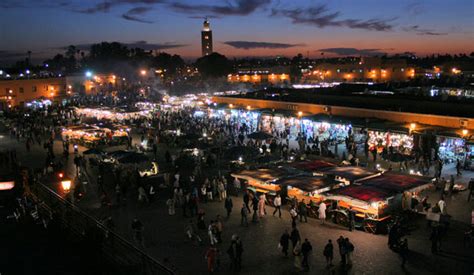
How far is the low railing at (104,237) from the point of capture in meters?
9.20

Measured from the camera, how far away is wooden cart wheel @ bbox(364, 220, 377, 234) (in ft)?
43.4

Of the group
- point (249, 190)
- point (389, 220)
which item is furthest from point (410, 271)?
point (249, 190)

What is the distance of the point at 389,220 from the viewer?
13.6 metres

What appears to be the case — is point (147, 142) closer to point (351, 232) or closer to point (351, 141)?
point (351, 141)

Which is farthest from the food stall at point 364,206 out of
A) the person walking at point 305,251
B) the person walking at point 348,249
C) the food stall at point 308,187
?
the person walking at point 305,251

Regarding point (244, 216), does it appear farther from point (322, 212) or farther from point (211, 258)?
point (211, 258)

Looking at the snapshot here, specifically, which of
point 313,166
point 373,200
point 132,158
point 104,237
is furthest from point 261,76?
point 104,237

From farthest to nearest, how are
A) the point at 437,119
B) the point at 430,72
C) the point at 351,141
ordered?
the point at 430,72 < the point at 351,141 < the point at 437,119

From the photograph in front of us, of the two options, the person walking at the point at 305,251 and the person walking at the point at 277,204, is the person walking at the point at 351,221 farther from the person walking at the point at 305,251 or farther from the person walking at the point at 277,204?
the person walking at the point at 305,251

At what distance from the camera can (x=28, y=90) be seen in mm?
62375

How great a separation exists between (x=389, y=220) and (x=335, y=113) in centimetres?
1690

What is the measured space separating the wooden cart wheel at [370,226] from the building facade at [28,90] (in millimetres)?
56632

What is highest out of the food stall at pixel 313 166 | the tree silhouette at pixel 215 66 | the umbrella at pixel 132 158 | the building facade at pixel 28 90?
the tree silhouette at pixel 215 66

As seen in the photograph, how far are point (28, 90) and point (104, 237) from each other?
5904cm
